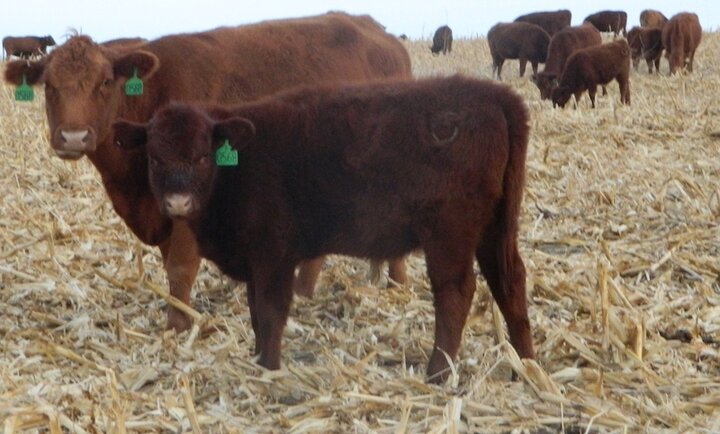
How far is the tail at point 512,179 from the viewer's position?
209 inches

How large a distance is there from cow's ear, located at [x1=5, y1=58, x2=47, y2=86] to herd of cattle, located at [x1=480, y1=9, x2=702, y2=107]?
562 inches

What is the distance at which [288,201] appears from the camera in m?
5.52

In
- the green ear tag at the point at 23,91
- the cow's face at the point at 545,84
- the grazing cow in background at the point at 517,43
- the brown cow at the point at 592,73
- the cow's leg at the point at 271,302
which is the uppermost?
the green ear tag at the point at 23,91

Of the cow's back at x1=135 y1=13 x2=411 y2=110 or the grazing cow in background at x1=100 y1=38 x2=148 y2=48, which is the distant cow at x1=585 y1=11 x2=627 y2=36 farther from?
the grazing cow in background at x1=100 y1=38 x2=148 y2=48

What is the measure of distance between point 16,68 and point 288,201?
2.48m

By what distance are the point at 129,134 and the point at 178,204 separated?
1.52 ft

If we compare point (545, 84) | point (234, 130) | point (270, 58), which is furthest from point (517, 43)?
point (234, 130)

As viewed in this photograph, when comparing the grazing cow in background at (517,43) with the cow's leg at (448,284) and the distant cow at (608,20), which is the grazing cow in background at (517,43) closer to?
the distant cow at (608,20)

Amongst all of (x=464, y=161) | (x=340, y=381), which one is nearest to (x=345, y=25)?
(x=464, y=161)

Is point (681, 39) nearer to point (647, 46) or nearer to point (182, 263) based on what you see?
point (647, 46)

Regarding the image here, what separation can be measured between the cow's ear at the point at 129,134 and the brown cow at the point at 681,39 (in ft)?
80.5

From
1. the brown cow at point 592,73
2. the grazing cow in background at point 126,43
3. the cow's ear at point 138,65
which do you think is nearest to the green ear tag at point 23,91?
the grazing cow in background at point 126,43

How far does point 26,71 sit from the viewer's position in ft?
23.0

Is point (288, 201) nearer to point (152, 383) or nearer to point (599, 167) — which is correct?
point (152, 383)
